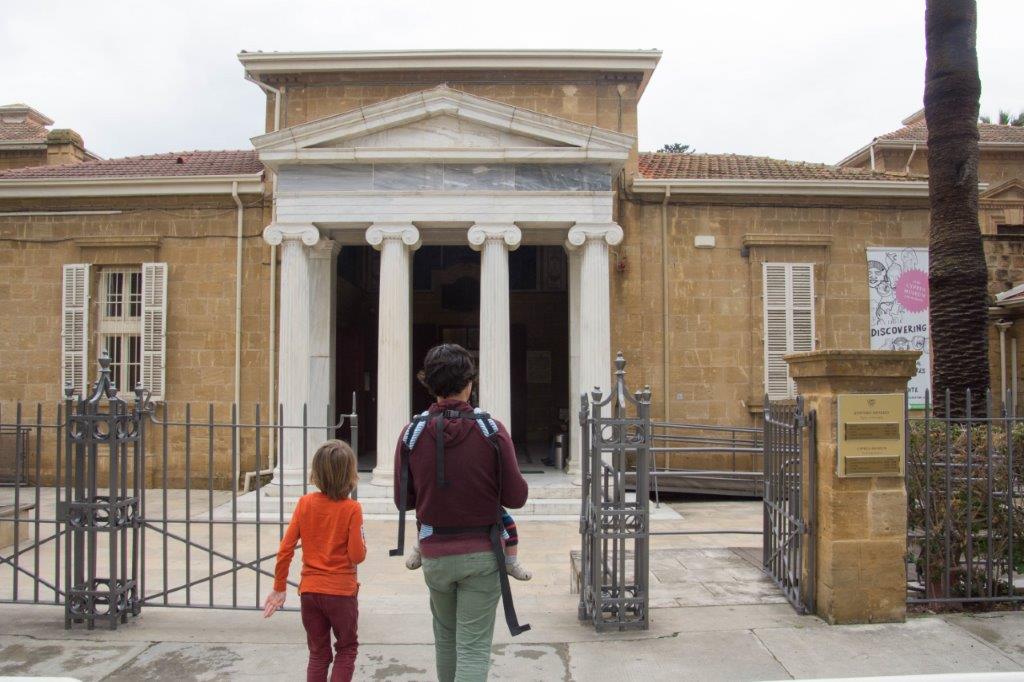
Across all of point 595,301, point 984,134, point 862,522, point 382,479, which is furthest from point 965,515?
point 984,134

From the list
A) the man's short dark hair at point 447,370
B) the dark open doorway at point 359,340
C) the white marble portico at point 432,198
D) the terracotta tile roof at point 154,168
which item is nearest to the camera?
the man's short dark hair at point 447,370

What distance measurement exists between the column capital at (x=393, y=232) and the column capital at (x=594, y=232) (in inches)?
84.0

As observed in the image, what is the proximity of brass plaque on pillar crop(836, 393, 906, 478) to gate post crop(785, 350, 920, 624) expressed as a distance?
0.04 metres

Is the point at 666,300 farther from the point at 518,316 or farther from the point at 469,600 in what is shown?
the point at 469,600

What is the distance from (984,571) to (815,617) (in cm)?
133

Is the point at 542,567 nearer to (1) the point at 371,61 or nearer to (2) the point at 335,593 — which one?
(2) the point at 335,593

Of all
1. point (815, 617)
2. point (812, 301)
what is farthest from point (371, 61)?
point (815, 617)

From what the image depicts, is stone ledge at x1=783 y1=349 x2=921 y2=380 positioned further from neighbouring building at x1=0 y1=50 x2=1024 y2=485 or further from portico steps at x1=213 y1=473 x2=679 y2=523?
neighbouring building at x1=0 y1=50 x2=1024 y2=485

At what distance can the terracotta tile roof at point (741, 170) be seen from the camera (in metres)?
12.8

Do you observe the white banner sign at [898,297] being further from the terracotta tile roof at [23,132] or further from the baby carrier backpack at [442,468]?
the terracotta tile roof at [23,132]

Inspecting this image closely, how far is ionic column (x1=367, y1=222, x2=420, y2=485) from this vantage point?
34.4 feet

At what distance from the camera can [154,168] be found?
13.3 meters

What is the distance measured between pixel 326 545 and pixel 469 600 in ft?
2.68

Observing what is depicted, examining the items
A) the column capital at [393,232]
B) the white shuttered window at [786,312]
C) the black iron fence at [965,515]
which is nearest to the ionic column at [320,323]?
the column capital at [393,232]
